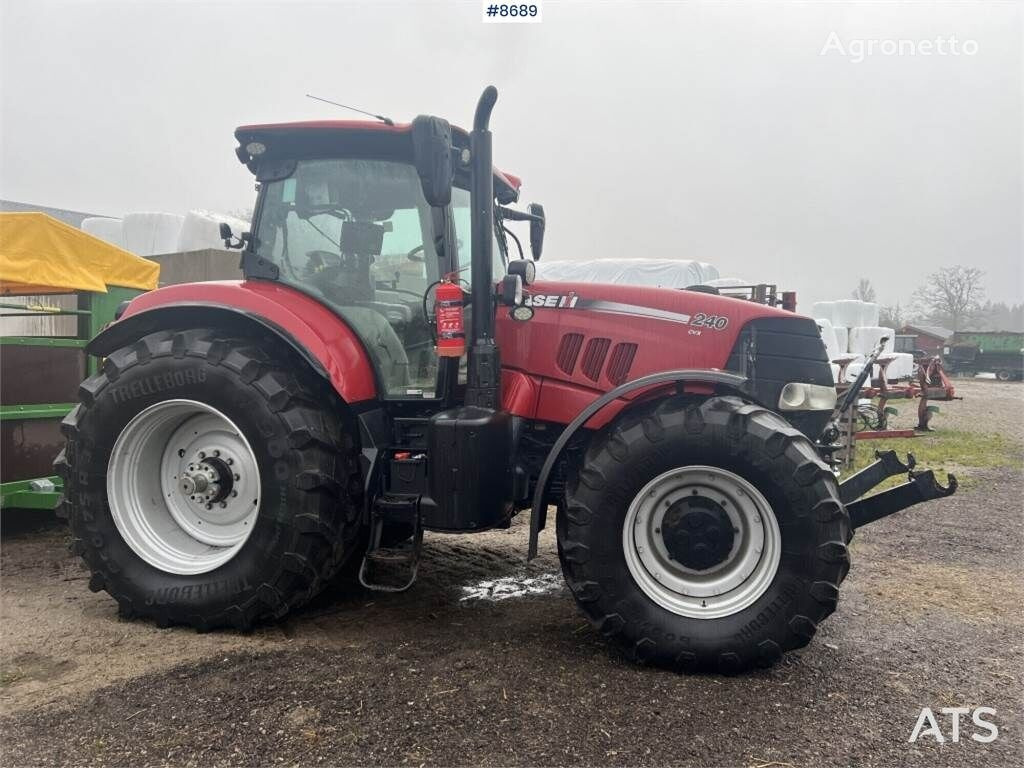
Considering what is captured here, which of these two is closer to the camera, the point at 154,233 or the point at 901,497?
the point at 901,497

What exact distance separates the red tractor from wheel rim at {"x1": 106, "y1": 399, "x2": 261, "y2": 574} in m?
0.01


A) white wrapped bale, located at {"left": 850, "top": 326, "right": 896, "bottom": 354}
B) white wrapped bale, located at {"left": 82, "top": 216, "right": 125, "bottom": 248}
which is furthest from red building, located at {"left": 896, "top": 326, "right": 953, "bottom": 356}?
white wrapped bale, located at {"left": 82, "top": 216, "right": 125, "bottom": 248}

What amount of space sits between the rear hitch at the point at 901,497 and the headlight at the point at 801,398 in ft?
1.57

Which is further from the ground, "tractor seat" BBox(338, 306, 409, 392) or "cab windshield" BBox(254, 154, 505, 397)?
"cab windshield" BBox(254, 154, 505, 397)

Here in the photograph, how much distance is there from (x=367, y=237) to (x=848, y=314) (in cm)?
2082

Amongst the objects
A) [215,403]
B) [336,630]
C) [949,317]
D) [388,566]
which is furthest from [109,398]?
[949,317]

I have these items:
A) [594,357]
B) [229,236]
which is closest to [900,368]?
[594,357]

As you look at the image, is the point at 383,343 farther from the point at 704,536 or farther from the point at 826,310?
the point at 826,310

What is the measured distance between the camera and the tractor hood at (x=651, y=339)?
320 centimetres

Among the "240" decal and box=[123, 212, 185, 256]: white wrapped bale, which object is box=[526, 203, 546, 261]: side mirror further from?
box=[123, 212, 185, 256]: white wrapped bale

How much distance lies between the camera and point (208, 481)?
322cm

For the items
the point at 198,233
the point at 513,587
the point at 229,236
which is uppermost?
the point at 198,233

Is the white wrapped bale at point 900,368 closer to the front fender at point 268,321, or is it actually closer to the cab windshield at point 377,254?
the cab windshield at point 377,254

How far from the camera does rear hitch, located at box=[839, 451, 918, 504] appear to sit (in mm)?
3268
